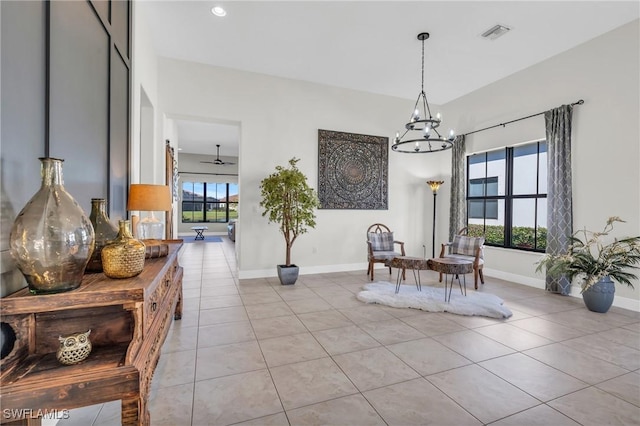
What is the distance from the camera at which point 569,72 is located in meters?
4.40

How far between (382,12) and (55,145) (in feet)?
11.9

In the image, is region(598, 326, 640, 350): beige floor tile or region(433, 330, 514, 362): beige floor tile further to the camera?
region(598, 326, 640, 350): beige floor tile

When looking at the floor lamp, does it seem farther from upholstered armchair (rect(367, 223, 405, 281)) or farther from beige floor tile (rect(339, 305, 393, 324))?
beige floor tile (rect(339, 305, 393, 324))

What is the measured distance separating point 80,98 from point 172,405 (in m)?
2.05

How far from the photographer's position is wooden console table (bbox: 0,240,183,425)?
110 centimetres

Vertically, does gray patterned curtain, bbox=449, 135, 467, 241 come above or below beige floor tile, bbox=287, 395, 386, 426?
above

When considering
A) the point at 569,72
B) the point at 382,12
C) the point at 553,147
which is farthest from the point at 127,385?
the point at 569,72

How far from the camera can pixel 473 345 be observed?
273cm

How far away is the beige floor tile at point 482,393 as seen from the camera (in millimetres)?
1854

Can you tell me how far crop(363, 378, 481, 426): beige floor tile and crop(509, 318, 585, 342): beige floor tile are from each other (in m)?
1.70

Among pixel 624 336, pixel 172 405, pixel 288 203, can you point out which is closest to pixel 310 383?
pixel 172 405

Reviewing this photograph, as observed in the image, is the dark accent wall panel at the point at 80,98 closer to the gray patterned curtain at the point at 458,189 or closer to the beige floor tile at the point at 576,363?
the beige floor tile at the point at 576,363

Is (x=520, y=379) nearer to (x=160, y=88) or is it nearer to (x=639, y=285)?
(x=639, y=285)

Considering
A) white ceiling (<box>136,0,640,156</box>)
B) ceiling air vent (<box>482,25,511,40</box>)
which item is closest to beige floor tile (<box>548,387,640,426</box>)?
white ceiling (<box>136,0,640,156</box>)
